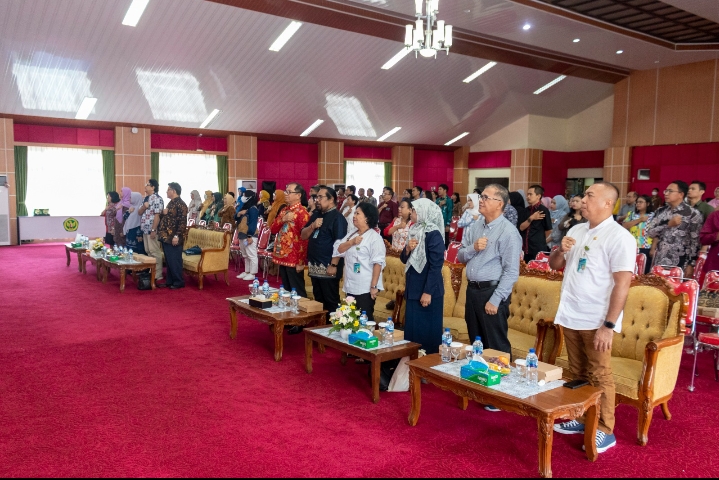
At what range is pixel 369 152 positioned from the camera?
1812 cm

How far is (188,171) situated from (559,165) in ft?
38.6

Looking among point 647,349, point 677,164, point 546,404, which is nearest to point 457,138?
point 677,164

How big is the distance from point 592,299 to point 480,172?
16701mm

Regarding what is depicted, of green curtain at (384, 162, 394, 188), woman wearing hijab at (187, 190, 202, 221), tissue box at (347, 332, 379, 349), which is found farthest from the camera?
green curtain at (384, 162, 394, 188)

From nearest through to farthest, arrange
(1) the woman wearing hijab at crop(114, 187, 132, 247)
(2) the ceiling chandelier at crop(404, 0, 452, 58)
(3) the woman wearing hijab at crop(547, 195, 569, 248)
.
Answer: (2) the ceiling chandelier at crop(404, 0, 452, 58) < (3) the woman wearing hijab at crop(547, 195, 569, 248) < (1) the woman wearing hijab at crop(114, 187, 132, 247)

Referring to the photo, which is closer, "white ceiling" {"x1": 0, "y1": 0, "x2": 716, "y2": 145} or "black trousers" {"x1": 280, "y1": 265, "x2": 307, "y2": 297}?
"black trousers" {"x1": 280, "y1": 265, "x2": 307, "y2": 297}

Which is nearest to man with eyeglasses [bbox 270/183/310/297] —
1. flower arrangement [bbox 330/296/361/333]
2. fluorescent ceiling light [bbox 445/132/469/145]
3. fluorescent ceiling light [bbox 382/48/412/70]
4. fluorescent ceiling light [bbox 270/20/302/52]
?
flower arrangement [bbox 330/296/361/333]

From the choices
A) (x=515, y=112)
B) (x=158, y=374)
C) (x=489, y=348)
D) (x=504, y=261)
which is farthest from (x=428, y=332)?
(x=515, y=112)

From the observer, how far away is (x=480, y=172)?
19.3m

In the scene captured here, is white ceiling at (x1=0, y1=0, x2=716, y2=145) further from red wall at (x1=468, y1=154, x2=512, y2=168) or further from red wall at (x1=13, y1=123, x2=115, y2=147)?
red wall at (x1=468, y1=154, x2=512, y2=168)

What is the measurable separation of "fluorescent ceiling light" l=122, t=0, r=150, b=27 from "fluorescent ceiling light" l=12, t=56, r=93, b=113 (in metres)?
2.01

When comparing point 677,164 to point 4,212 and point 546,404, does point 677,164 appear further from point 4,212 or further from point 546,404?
point 4,212

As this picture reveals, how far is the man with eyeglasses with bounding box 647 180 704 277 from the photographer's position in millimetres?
5629

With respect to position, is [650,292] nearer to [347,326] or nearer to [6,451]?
[347,326]
